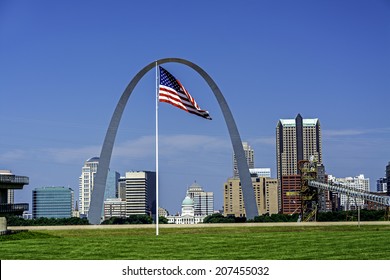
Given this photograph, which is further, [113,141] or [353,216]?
[353,216]

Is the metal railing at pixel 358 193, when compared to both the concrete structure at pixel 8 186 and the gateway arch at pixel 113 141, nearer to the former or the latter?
the gateway arch at pixel 113 141

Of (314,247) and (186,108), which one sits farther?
(186,108)

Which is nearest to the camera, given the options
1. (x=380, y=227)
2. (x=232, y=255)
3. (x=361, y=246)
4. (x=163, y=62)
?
(x=232, y=255)

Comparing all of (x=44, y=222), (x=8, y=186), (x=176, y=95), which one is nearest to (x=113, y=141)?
(x=44, y=222)

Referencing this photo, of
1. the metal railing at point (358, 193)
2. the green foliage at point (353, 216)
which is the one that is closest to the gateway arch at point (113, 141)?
the green foliage at point (353, 216)

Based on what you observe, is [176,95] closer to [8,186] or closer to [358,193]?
[8,186]
